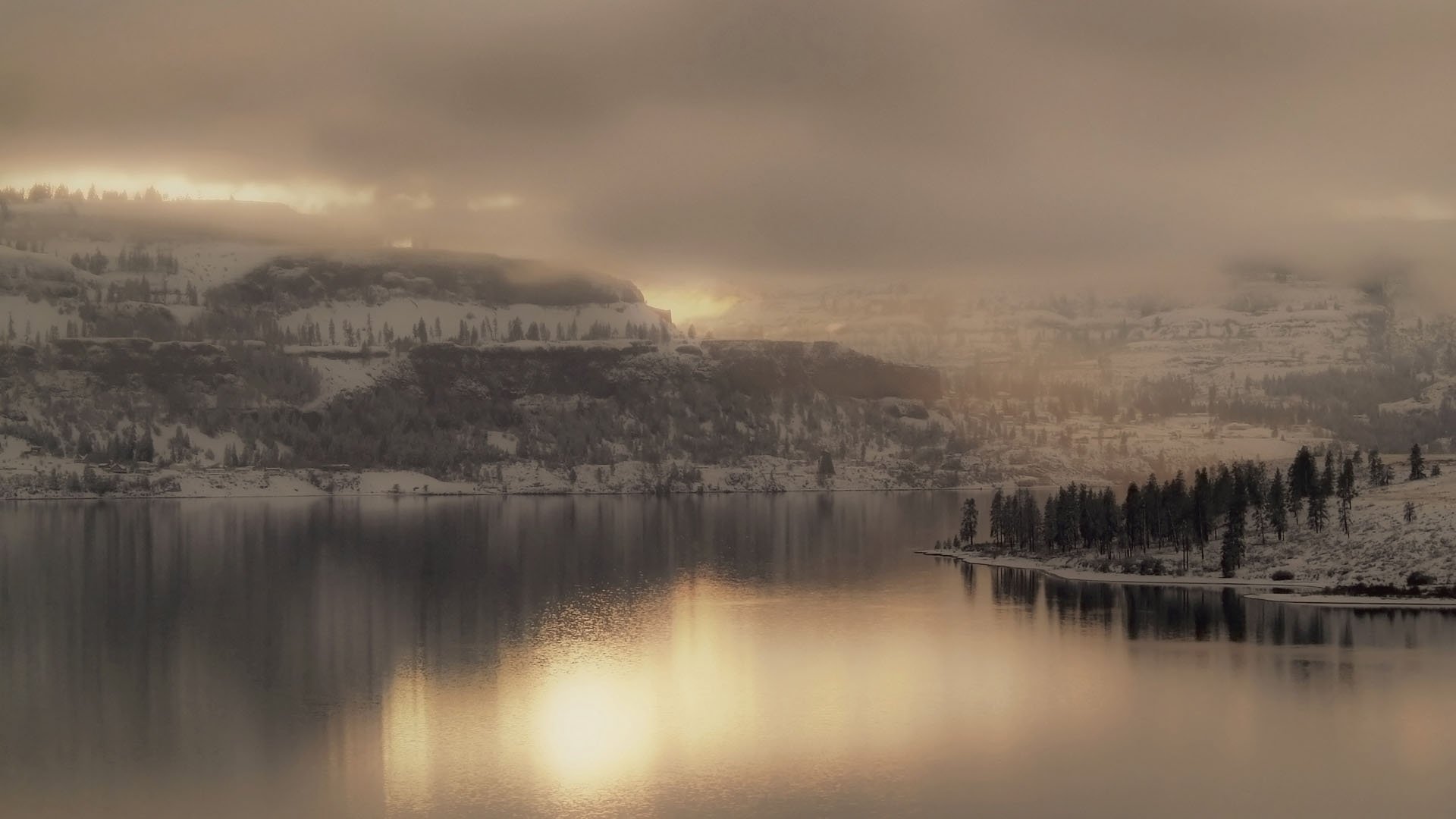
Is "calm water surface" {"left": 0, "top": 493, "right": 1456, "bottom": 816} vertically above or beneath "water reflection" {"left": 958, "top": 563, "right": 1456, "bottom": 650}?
above

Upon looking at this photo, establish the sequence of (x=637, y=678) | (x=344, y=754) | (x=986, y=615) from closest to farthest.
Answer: (x=344, y=754)
(x=637, y=678)
(x=986, y=615)

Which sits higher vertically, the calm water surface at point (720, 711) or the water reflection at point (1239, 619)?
the calm water surface at point (720, 711)

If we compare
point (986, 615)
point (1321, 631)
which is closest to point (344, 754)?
point (986, 615)

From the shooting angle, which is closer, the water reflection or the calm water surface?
the calm water surface

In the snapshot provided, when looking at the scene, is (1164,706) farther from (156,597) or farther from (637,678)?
(156,597)

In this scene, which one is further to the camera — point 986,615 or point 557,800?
point 986,615

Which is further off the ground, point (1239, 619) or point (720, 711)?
point (720, 711)

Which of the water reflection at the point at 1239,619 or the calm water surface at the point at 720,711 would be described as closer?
the calm water surface at the point at 720,711

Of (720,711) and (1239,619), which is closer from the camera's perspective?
(720,711)
